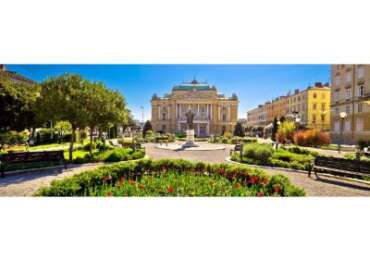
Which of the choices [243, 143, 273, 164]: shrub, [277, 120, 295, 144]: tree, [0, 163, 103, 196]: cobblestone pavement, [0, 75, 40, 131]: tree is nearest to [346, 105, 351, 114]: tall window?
[277, 120, 295, 144]: tree

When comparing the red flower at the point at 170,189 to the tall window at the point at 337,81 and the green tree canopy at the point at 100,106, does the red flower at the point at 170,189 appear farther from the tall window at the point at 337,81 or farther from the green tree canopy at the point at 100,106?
the tall window at the point at 337,81

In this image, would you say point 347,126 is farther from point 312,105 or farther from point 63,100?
point 63,100

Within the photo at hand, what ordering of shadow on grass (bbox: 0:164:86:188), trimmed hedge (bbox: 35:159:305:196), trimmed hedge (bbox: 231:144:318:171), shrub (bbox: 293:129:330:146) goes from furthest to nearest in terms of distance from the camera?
shrub (bbox: 293:129:330:146) < trimmed hedge (bbox: 231:144:318:171) < shadow on grass (bbox: 0:164:86:188) < trimmed hedge (bbox: 35:159:305:196)

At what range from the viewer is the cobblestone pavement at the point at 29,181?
5.75 metres

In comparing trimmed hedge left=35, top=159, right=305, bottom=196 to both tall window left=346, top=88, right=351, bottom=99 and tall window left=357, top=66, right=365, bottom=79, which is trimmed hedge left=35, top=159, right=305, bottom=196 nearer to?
tall window left=357, top=66, right=365, bottom=79

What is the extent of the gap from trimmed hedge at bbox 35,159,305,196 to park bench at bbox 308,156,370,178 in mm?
2350

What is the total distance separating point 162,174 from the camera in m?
6.39

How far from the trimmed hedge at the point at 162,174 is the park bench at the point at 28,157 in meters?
3.37

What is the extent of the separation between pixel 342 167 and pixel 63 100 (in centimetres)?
933

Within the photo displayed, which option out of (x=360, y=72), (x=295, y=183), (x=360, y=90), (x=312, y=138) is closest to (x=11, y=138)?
(x=295, y=183)

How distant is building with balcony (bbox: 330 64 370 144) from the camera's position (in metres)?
22.0
